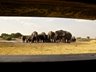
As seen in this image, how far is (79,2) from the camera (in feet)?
4.02

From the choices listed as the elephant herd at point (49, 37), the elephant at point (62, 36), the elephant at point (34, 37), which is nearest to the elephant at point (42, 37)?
the elephant herd at point (49, 37)

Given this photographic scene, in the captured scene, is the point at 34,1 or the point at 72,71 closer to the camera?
the point at 34,1

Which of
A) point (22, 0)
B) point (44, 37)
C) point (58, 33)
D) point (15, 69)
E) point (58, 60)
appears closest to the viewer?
point (22, 0)

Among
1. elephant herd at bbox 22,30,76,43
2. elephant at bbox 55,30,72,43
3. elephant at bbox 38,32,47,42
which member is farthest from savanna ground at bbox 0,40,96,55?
elephant at bbox 55,30,72,43

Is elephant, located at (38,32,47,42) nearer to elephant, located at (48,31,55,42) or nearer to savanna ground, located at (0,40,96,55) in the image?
elephant, located at (48,31,55,42)

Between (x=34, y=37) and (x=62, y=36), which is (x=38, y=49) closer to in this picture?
(x=34, y=37)

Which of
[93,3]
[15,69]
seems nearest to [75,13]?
[93,3]

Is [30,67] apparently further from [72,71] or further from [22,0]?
[22,0]

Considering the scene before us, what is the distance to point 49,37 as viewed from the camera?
24.8 metres

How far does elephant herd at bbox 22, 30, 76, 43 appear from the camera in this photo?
942 inches

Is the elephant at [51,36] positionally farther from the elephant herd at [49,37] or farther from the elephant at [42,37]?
the elephant at [42,37]

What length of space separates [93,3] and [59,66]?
2.00 ft

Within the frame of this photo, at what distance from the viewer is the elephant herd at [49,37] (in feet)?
78.5

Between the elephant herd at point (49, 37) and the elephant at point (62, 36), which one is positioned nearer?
the elephant herd at point (49, 37)
